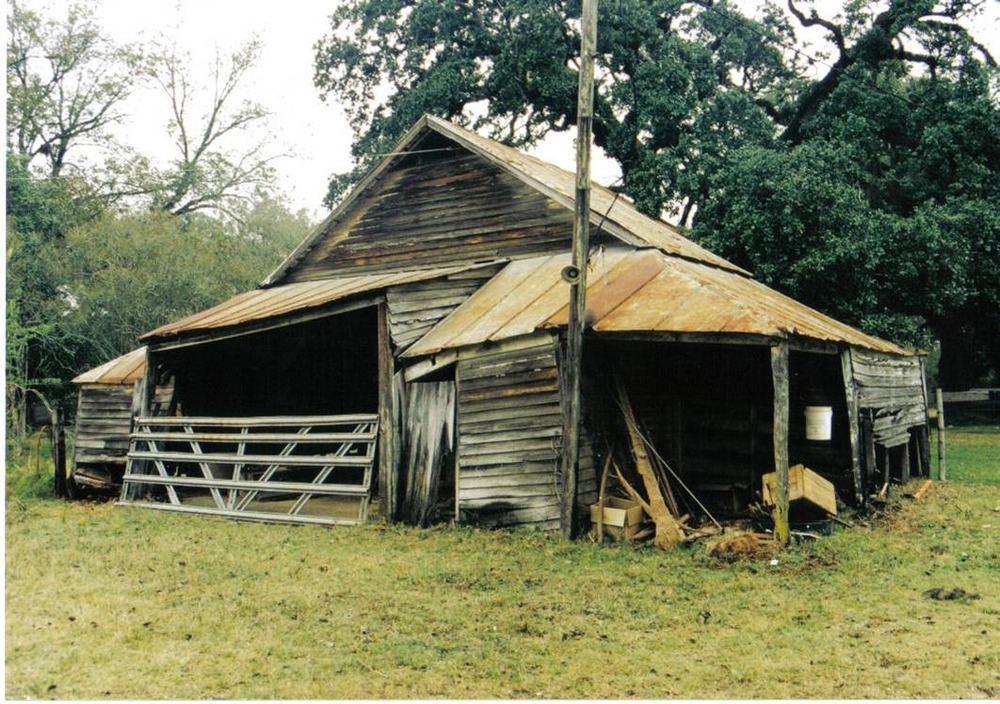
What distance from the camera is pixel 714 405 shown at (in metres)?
12.7

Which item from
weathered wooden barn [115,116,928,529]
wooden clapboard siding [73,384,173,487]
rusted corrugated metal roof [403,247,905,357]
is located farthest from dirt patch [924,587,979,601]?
wooden clapboard siding [73,384,173,487]

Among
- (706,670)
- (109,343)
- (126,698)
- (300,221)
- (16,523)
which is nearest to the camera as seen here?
(126,698)

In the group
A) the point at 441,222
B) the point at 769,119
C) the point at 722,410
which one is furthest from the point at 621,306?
the point at 769,119

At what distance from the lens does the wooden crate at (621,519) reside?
1001 centimetres

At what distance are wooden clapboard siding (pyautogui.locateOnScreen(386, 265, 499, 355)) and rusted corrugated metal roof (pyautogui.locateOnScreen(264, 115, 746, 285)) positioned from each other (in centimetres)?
218

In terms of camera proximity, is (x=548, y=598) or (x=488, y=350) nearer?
(x=548, y=598)

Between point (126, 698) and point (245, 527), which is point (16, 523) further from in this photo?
point (126, 698)

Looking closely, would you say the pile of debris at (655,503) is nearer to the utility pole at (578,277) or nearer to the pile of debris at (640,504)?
the pile of debris at (640,504)

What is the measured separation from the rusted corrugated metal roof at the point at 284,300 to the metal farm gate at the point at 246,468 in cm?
152

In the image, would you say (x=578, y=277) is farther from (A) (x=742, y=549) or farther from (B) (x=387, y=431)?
(B) (x=387, y=431)

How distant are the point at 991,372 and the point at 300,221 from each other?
37.8 meters

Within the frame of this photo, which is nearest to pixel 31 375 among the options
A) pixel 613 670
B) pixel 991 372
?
pixel 613 670

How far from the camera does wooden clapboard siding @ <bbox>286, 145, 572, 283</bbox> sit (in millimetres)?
14391

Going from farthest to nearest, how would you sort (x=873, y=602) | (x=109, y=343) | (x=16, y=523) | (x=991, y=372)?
(x=991, y=372), (x=109, y=343), (x=16, y=523), (x=873, y=602)
